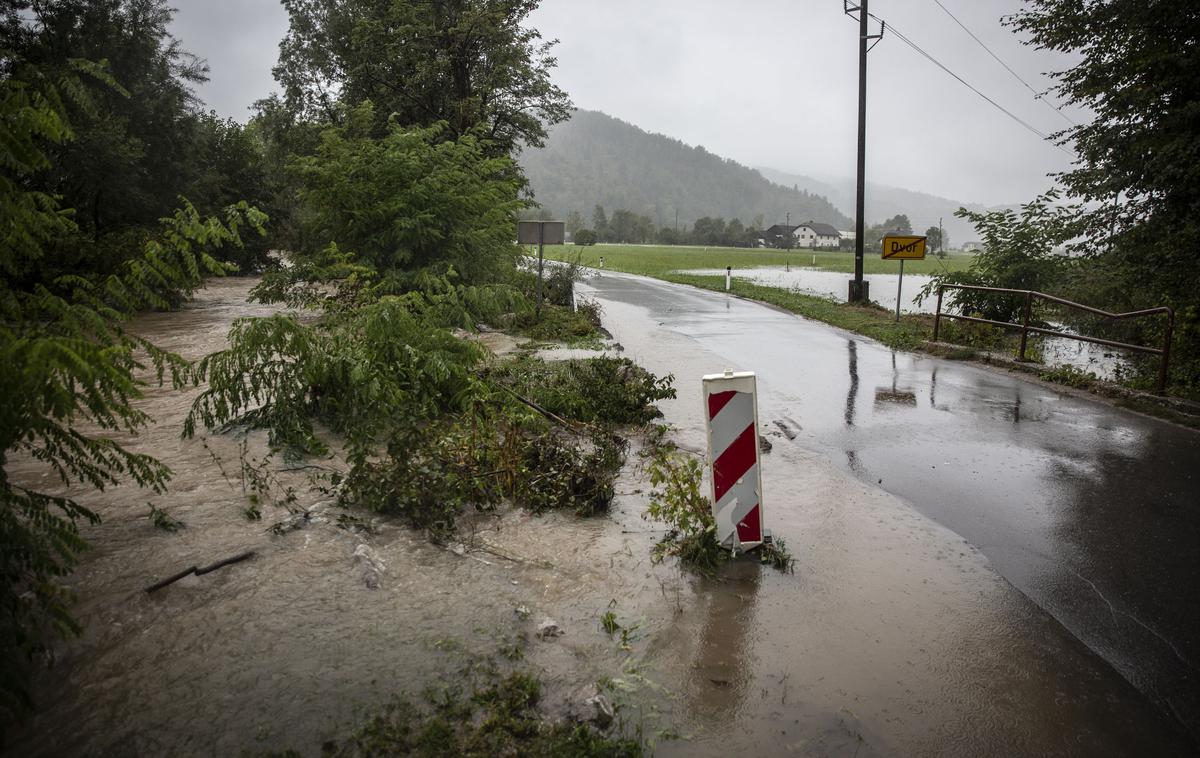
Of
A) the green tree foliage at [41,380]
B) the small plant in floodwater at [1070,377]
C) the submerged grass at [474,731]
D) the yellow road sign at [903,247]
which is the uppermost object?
the yellow road sign at [903,247]

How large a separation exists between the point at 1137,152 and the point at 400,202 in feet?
43.3

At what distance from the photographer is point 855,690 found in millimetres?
3195

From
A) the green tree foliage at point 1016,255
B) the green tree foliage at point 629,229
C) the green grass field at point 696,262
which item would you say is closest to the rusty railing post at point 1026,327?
the green tree foliage at point 1016,255

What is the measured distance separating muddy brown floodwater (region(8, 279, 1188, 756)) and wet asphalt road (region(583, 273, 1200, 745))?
0.89 ft

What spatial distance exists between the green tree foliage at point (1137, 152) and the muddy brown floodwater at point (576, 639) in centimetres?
855

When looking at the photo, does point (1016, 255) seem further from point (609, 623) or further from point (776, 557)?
point (609, 623)

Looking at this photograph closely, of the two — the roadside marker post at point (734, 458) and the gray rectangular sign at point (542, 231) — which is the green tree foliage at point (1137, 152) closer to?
the roadside marker post at point (734, 458)

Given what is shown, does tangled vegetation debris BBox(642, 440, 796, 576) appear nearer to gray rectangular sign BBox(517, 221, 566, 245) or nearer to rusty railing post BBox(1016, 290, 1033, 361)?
rusty railing post BBox(1016, 290, 1033, 361)

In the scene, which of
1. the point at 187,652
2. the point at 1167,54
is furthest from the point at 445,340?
the point at 1167,54

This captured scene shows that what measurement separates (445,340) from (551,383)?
5.96ft

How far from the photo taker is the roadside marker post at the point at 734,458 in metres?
4.29

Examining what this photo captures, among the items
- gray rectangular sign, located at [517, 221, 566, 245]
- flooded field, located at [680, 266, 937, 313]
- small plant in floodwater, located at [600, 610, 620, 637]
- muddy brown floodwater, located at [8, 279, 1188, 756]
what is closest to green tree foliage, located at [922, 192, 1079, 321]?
flooded field, located at [680, 266, 937, 313]

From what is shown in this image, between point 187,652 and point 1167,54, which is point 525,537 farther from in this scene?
point 1167,54

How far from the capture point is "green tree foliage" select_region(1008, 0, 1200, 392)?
1136 cm
